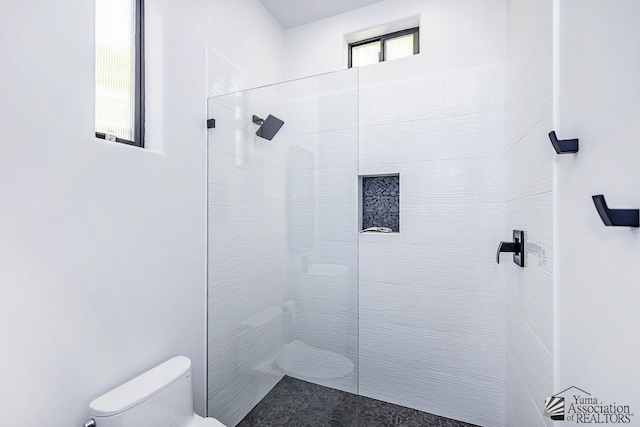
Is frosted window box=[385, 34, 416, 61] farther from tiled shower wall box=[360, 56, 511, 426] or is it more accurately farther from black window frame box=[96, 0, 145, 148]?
black window frame box=[96, 0, 145, 148]

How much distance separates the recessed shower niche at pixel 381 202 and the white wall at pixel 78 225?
1.30 meters

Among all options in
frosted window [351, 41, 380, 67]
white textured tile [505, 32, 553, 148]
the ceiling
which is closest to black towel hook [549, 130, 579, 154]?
white textured tile [505, 32, 553, 148]

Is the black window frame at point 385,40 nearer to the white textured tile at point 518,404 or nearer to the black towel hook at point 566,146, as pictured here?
the black towel hook at point 566,146

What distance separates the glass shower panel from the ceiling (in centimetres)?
98

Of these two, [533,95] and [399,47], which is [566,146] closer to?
[533,95]

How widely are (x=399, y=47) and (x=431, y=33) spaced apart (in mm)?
301

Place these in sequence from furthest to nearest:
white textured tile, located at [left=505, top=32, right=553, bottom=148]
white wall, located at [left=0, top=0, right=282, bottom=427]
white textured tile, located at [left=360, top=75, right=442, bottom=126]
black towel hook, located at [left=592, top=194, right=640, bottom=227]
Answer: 1. white textured tile, located at [left=360, top=75, right=442, bottom=126]
2. white textured tile, located at [left=505, top=32, right=553, bottom=148]
3. white wall, located at [left=0, top=0, right=282, bottom=427]
4. black towel hook, located at [left=592, top=194, right=640, bottom=227]

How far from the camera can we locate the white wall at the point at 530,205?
40.7 inches

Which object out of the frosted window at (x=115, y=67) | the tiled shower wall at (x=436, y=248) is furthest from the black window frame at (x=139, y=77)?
the tiled shower wall at (x=436, y=248)

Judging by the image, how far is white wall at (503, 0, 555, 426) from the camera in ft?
3.39

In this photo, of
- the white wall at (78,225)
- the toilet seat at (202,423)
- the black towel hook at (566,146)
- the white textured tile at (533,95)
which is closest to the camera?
the black towel hook at (566,146)

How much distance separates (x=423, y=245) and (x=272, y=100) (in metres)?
1.38

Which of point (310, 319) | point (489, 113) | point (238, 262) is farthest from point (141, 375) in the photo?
point (489, 113)

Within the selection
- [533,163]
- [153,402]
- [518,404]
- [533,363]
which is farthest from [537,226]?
[153,402]
